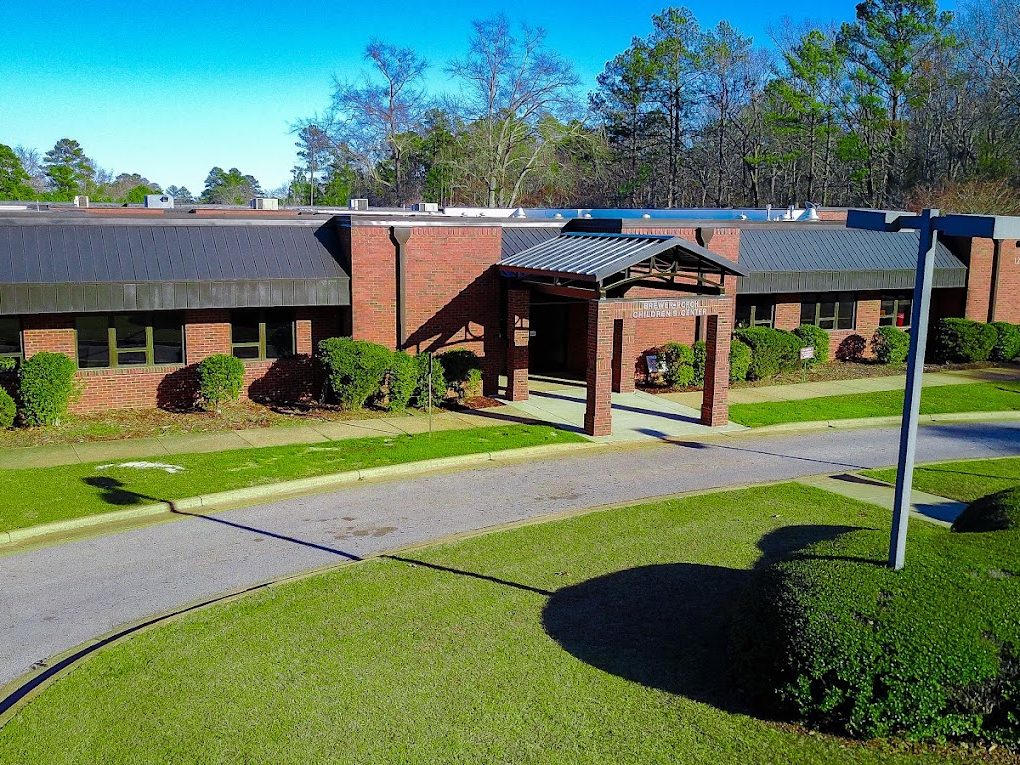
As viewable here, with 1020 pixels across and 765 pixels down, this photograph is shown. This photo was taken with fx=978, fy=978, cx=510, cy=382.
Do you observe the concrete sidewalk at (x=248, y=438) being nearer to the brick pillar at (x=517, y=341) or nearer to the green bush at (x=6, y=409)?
the brick pillar at (x=517, y=341)

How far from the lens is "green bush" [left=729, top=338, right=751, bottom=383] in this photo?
23.2 m

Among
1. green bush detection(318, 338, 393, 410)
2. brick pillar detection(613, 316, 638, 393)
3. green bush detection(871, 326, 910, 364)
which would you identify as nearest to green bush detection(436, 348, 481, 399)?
green bush detection(318, 338, 393, 410)

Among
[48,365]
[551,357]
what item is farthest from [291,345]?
[551,357]

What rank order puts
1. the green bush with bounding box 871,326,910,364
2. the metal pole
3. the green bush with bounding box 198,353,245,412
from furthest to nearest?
1. the green bush with bounding box 871,326,910,364
2. the green bush with bounding box 198,353,245,412
3. the metal pole

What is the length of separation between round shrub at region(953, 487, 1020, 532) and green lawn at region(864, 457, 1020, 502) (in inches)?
136

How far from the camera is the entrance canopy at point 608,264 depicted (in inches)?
701

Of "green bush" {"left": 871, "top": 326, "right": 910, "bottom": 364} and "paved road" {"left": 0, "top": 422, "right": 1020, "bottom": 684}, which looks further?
"green bush" {"left": 871, "top": 326, "right": 910, "bottom": 364}

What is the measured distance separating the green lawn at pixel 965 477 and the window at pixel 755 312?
9.47 m

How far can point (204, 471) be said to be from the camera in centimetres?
1495

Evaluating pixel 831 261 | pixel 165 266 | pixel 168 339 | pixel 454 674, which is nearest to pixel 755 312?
pixel 831 261

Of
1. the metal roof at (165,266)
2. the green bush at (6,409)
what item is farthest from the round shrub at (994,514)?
the green bush at (6,409)

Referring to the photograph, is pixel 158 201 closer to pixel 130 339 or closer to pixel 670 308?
pixel 130 339

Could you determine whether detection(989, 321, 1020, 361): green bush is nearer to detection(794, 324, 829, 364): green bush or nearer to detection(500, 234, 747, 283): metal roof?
detection(794, 324, 829, 364): green bush

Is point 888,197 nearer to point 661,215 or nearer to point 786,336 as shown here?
point 661,215
